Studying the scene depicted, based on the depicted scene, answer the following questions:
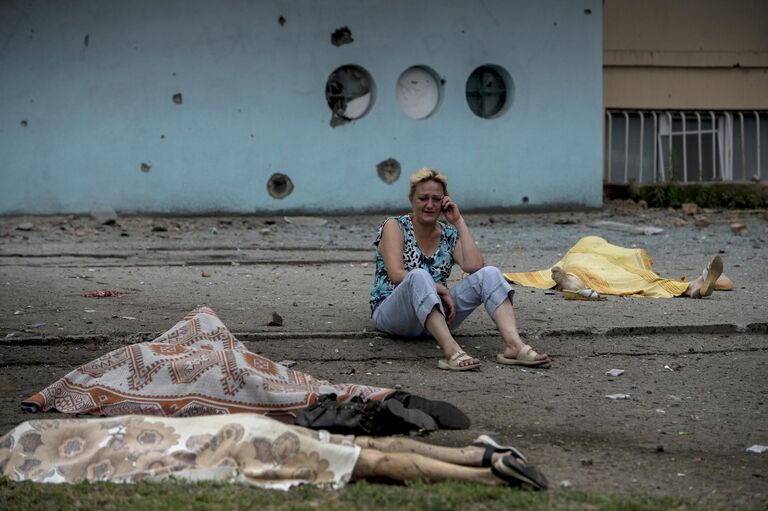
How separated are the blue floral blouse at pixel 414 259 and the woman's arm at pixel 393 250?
0.05 meters

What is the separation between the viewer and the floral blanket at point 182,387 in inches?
192

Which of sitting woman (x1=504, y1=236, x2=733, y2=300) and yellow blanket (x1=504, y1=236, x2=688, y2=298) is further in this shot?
yellow blanket (x1=504, y1=236, x2=688, y2=298)

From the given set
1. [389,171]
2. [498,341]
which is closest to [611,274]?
[498,341]

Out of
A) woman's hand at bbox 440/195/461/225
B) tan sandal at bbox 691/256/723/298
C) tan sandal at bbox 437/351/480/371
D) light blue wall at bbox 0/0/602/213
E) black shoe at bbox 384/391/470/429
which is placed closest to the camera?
black shoe at bbox 384/391/470/429

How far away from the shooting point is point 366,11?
13.5m

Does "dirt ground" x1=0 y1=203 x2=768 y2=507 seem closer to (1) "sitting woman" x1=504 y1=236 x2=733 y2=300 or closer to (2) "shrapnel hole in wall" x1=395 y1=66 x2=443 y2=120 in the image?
(1) "sitting woman" x1=504 y1=236 x2=733 y2=300

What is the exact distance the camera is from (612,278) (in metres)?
8.47

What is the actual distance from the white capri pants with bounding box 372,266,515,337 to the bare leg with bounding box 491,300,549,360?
0.04 metres

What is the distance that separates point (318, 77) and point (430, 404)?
9.13 m

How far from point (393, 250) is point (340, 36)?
24.3ft

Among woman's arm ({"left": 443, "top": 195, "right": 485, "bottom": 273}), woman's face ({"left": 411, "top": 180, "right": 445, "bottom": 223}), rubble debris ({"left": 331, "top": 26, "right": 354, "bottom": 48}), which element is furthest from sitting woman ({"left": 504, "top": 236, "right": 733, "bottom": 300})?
rubble debris ({"left": 331, "top": 26, "right": 354, "bottom": 48})

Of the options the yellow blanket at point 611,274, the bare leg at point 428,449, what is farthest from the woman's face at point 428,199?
the bare leg at point 428,449

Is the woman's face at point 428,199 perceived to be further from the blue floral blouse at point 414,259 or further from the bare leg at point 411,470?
the bare leg at point 411,470

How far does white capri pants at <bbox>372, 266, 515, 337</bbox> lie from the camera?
6.18m
